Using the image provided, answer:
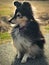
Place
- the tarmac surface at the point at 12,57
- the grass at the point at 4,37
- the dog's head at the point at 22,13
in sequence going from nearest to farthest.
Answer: the dog's head at the point at 22,13, the tarmac surface at the point at 12,57, the grass at the point at 4,37

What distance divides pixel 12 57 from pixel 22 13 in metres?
0.38

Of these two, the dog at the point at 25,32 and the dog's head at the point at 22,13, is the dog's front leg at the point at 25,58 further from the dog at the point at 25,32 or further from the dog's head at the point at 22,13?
the dog's head at the point at 22,13

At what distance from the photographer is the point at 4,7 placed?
2285 millimetres

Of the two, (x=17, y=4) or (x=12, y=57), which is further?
(x=12, y=57)

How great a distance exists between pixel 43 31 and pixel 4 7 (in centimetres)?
38

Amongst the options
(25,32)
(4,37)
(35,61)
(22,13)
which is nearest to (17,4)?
(22,13)

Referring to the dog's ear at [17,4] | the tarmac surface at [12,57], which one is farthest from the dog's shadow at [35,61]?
the dog's ear at [17,4]

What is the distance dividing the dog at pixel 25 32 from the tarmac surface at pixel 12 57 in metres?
0.05

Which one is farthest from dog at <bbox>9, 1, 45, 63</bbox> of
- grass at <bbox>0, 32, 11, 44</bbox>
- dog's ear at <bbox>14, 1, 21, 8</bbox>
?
grass at <bbox>0, 32, 11, 44</bbox>

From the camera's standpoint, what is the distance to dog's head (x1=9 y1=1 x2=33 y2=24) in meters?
1.92

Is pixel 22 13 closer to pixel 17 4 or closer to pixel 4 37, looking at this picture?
pixel 17 4

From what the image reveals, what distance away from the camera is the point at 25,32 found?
77.5 inches

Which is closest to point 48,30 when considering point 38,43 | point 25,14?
point 38,43

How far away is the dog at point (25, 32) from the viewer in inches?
76.3
